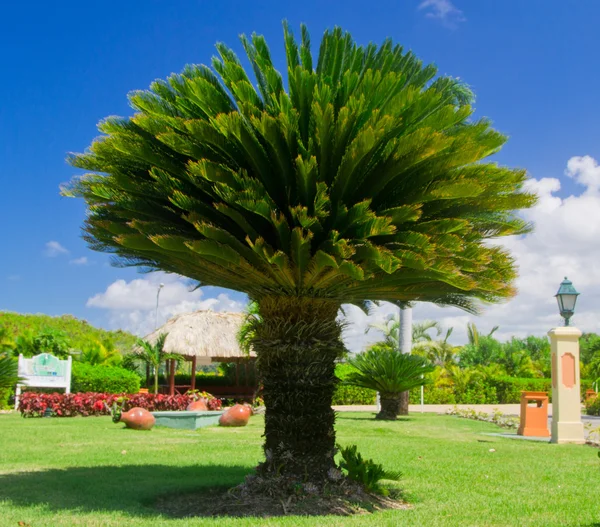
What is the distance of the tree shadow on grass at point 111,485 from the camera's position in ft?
23.8

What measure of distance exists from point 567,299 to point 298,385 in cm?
956

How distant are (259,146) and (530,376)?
34604 mm

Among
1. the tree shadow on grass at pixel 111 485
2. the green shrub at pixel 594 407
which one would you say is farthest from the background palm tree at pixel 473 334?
the tree shadow on grass at pixel 111 485

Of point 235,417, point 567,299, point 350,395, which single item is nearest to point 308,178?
point 567,299

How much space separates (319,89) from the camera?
6.76 m

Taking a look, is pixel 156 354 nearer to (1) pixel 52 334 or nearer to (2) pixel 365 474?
(1) pixel 52 334

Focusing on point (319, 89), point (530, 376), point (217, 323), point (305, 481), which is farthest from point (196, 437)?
point (530, 376)

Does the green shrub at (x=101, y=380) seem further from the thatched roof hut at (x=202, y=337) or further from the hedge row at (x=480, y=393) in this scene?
the hedge row at (x=480, y=393)

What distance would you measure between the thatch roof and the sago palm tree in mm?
20017

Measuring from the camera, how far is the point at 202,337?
28609 mm

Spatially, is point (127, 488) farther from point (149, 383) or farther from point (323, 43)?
point (149, 383)

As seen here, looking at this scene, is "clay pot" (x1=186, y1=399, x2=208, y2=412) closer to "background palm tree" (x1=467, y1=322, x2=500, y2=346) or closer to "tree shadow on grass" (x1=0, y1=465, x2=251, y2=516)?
"tree shadow on grass" (x1=0, y1=465, x2=251, y2=516)

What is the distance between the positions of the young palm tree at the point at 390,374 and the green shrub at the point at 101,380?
1036cm

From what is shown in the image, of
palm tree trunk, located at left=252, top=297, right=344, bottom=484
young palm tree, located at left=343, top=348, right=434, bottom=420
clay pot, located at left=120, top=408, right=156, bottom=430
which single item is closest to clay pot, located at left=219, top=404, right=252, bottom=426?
clay pot, located at left=120, top=408, right=156, bottom=430
